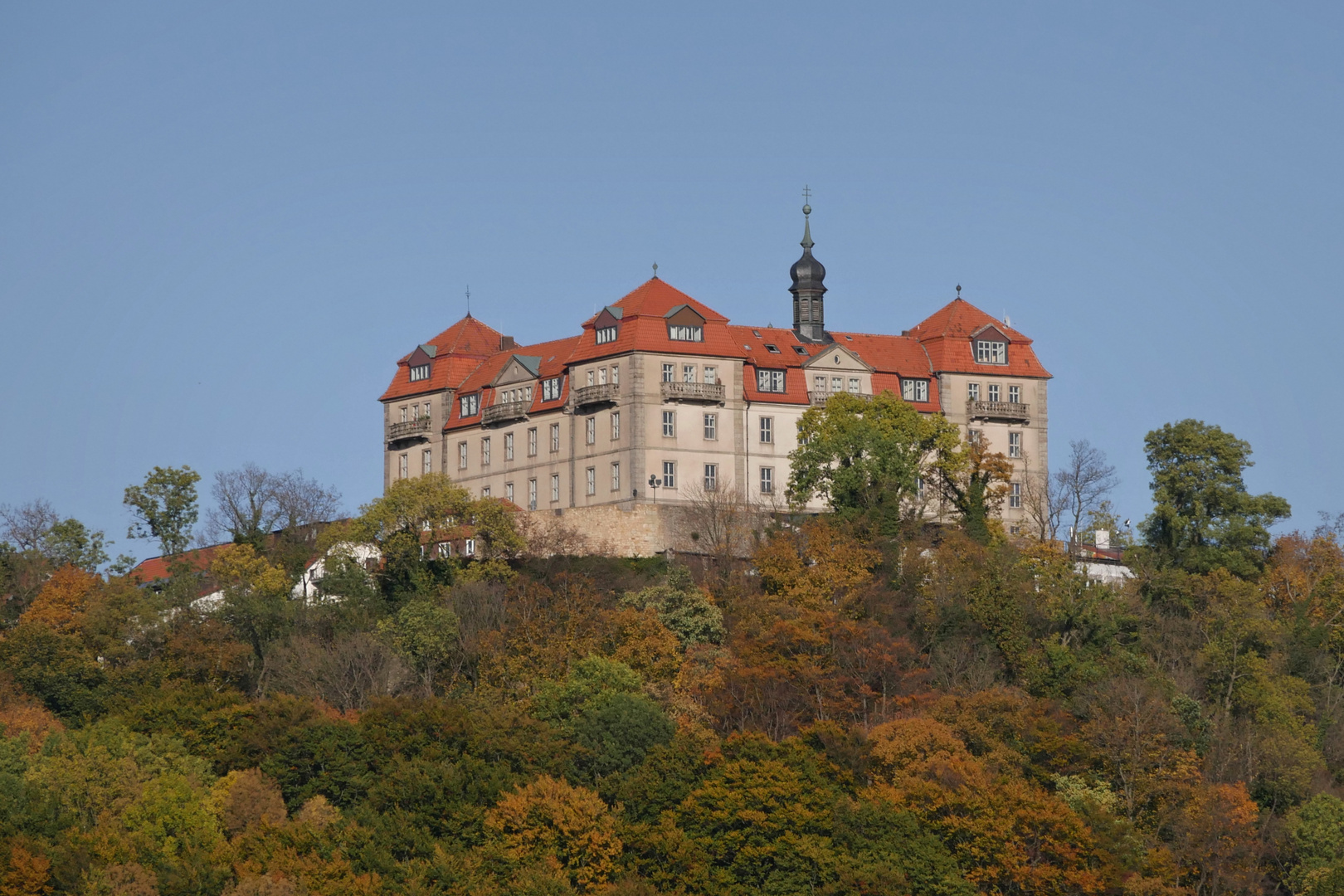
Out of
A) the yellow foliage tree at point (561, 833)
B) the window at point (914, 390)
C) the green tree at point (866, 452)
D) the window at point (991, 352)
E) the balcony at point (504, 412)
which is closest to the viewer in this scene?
the yellow foliage tree at point (561, 833)

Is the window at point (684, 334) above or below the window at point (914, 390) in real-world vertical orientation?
above

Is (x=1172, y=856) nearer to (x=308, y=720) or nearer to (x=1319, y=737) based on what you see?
(x=1319, y=737)

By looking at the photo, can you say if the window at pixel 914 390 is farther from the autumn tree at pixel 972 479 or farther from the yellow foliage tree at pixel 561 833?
the yellow foliage tree at pixel 561 833

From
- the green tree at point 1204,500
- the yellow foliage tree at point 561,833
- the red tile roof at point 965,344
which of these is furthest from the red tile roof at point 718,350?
the yellow foliage tree at point 561,833

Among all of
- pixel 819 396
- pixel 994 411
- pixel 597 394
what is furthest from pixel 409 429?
pixel 994 411

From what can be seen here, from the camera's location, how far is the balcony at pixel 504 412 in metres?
113

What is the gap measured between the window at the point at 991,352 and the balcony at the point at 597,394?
17052 mm

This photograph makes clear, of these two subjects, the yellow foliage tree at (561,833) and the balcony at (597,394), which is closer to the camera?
the yellow foliage tree at (561,833)

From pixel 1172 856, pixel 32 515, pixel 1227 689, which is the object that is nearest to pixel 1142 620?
pixel 1227 689

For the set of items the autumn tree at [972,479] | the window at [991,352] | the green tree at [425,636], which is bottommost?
the green tree at [425,636]

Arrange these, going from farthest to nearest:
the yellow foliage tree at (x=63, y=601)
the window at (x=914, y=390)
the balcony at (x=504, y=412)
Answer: the window at (x=914, y=390), the balcony at (x=504, y=412), the yellow foliage tree at (x=63, y=601)

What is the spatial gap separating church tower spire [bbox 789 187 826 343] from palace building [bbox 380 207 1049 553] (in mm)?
75

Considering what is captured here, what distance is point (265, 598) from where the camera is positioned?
9956 cm

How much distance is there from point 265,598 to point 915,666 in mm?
24761
